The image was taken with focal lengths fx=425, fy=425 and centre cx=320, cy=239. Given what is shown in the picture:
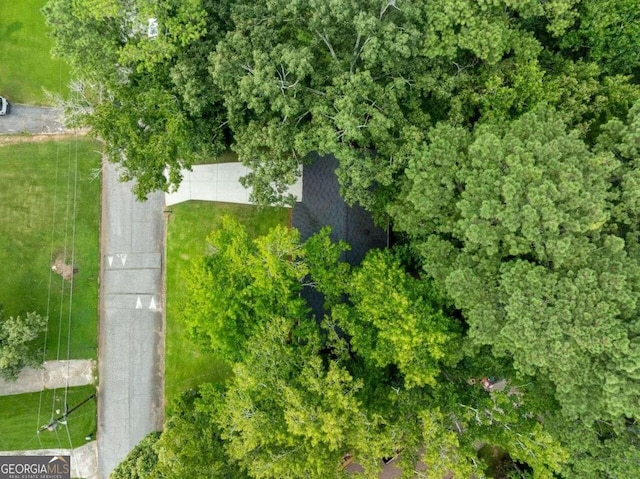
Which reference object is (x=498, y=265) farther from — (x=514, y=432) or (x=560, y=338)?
(x=514, y=432)

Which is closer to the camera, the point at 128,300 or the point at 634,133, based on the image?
the point at 634,133

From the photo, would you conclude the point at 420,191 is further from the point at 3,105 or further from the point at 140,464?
the point at 3,105

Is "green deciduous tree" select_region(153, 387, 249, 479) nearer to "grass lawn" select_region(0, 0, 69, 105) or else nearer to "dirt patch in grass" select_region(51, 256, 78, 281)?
"dirt patch in grass" select_region(51, 256, 78, 281)

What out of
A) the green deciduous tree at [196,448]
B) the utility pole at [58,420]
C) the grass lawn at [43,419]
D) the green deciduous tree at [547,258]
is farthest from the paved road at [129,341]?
the green deciduous tree at [547,258]

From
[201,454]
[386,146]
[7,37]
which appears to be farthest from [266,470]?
[7,37]

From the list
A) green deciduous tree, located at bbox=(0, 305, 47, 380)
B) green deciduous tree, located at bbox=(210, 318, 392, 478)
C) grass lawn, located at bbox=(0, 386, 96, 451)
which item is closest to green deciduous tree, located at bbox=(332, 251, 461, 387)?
green deciduous tree, located at bbox=(210, 318, 392, 478)

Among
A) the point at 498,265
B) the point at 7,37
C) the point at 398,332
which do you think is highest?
the point at 7,37

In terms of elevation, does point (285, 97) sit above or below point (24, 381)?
above
